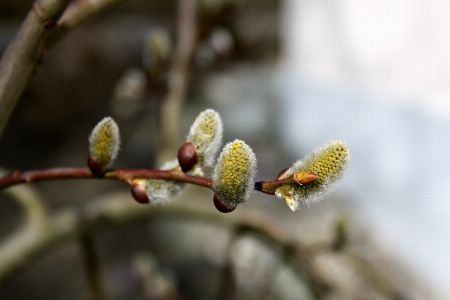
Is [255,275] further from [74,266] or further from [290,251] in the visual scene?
[74,266]

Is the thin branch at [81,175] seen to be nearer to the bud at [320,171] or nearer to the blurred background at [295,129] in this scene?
the bud at [320,171]

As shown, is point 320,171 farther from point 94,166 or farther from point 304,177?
point 94,166

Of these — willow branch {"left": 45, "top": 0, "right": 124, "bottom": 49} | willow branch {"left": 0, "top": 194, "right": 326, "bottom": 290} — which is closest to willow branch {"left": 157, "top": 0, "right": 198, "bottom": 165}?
willow branch {"left": 0, "top": 194, "right": 326, "bottom": 290}

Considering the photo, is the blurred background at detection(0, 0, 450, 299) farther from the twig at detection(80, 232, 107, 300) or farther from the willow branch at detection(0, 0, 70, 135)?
the willow branch at detection(0, 0, 70, 135)

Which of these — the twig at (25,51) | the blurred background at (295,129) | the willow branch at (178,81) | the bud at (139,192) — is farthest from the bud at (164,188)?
the blurred background at (295,129)

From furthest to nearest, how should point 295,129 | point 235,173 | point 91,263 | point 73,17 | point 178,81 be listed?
point 295,129 < point 178,81 < point 91,263 < point 73,17 < point 235,173

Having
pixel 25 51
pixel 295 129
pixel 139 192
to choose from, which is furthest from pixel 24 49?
pixel 295 129

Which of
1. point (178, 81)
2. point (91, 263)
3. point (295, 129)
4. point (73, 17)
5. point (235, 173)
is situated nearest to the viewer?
point (235, 173)

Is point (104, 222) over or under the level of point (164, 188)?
under
